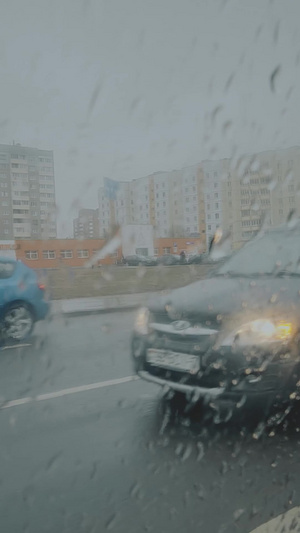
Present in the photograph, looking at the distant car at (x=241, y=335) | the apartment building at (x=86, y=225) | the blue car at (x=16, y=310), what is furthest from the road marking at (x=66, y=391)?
the apartment building at (x=86, y=225)

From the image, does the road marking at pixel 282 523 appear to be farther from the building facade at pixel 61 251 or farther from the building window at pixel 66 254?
the building window at pixel 66 254

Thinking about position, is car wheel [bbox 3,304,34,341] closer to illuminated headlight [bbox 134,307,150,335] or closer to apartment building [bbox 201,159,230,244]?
illuminated headlight [bbox 134,307,150,335]

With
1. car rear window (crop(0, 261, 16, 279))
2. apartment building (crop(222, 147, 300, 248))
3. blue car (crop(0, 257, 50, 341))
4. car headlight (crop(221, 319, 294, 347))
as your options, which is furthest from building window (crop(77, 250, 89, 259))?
blue car (crop(0, 257, 50, 341))

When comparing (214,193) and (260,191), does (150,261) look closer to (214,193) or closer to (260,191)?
(214,193)

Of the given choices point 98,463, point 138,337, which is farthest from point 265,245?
point 98,463

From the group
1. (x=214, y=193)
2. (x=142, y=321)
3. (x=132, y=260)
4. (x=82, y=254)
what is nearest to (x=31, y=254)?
(x=82, y=254)

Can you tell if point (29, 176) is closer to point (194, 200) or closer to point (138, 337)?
point (194, 200)
